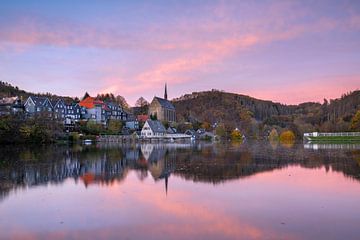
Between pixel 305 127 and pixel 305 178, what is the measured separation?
83989 mm

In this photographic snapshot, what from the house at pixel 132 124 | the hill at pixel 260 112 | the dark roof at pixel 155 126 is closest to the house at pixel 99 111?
the house at pixel 132 124

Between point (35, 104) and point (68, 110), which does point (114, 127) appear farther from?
point (35, 104)

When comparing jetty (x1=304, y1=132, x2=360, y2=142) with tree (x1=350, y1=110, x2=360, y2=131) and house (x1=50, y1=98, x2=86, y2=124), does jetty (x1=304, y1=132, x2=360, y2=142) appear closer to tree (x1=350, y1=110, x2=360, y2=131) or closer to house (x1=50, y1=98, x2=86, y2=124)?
tree (x1=350, y1=110, x2=360, y2=131)

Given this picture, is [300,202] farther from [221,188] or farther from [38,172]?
[38,172]

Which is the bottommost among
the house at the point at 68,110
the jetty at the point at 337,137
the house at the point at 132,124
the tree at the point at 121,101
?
the jetty at the point at 337,137

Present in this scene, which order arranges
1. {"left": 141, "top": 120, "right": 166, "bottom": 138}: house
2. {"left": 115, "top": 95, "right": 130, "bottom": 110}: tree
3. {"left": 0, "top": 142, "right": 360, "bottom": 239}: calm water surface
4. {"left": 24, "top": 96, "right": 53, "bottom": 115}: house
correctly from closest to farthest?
{"left": 0, "top": 142, "right": 360, "bottom": 239}: calm water surface → {"left": 24, "top": 96, "right": 53, "bottom": 115}: house → {"left": 141, "top": 120, "right": 166, "bottom": 138}: house → {"left": 115, "top": 95, "right": 130, "bottom": 110}: tree

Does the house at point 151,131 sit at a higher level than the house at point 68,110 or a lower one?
lower

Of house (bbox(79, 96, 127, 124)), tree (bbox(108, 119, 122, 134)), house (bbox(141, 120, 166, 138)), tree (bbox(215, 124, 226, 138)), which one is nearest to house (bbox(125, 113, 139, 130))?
house (bbox(79, 96, 127, 124))

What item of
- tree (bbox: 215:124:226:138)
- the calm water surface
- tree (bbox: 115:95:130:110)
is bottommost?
the calm water surface

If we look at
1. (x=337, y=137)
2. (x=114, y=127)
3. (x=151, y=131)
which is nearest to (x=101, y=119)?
(x=114, y=127)

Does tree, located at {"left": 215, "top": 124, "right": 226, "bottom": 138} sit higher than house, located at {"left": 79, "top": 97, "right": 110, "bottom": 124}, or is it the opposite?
house, located at {"left": 79, "top": 97, "right": 110, "bottom": 124}

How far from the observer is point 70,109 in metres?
86.4

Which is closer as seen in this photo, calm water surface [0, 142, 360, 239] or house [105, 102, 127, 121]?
calm water surface [0, 142, 360, 239]

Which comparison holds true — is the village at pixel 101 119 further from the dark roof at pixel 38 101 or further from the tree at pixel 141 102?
the tree at pixel 141 102
